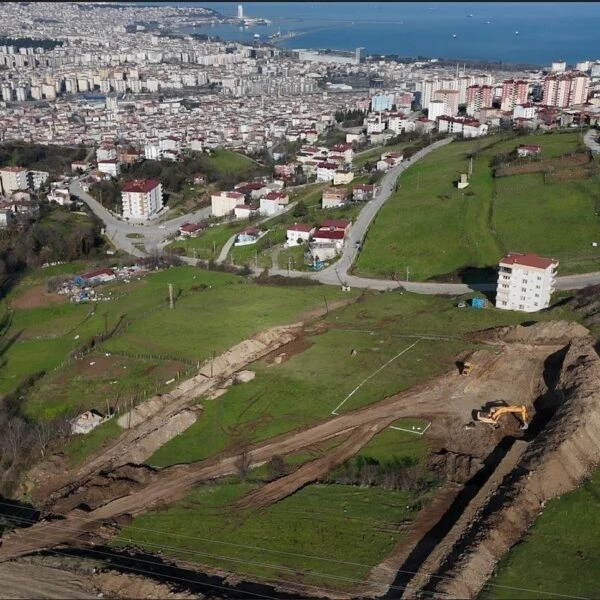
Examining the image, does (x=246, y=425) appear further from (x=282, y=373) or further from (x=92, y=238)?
(x=92, y=238)

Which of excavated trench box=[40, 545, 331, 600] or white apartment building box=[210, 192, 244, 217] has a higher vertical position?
excavated trench box=[40, 545, 331, 600]

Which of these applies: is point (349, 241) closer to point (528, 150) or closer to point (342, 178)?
point (342, 178)

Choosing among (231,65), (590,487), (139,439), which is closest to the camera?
(590,487)

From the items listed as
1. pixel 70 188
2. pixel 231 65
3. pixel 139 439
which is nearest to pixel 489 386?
pixel 139 439

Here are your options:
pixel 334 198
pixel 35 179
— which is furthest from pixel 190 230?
pixel 35 179

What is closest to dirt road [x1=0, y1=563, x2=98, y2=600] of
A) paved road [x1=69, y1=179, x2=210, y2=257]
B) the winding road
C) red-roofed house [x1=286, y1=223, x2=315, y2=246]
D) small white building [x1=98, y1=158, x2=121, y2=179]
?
the winding road

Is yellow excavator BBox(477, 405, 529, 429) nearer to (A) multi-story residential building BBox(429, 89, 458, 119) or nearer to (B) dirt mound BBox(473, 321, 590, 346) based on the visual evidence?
(B) dirt mound BBox(473, 321, 590, 346)
